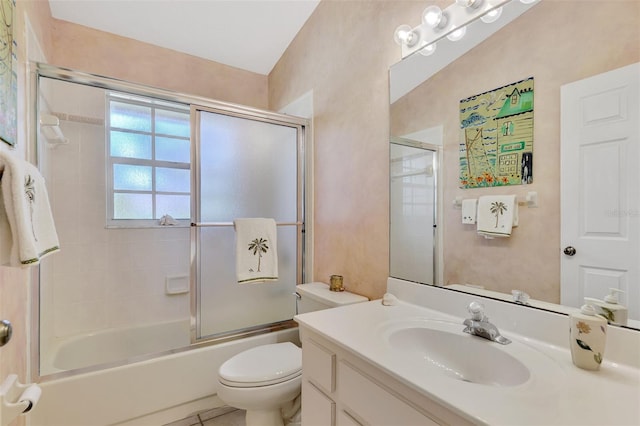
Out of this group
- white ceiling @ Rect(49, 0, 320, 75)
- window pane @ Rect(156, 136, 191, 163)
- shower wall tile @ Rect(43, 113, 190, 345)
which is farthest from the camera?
window pane @ Rect(156, 136, 191, 163)

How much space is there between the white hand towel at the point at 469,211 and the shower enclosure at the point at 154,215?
1234mm

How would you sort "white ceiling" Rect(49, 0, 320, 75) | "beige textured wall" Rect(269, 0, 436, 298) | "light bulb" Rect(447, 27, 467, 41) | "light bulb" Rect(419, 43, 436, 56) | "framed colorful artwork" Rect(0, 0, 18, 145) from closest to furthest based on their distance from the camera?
1. "framed colorful artwork" Rect(0, 0, 18, 145)
2. "light bulb" Rect(447, 27, 467, 41)
3. "light bulb" Rect(419, 43, 436, 56)
4. "beige textured wall" Rect(269, 0, 436, 298)
5. "white ceiling" Rect(49, 0, 320, 75)

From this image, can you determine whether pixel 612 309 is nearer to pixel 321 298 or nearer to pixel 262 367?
pixel 321 298

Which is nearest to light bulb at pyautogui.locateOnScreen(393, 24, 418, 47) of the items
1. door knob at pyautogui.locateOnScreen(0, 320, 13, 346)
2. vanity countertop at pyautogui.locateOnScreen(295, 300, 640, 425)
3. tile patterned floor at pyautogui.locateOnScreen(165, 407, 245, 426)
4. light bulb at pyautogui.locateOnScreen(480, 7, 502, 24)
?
light bulb at pyautogui.locateOnScreen(480, 7, 502, 24)

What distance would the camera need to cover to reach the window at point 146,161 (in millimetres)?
2326

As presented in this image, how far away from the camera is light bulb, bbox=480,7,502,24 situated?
1.13 meters

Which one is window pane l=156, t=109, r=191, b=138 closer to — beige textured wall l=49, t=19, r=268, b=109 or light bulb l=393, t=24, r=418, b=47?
beige textured wall l=49, t=19, r=268, b=109

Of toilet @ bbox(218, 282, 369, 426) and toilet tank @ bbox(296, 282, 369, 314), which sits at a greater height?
toilet tank @ bbox(296, 282, 369, 314)

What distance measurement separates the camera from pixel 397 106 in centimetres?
153

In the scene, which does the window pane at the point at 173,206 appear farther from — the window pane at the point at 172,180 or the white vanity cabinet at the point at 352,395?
the white vanity cabinet at the point at 352,395

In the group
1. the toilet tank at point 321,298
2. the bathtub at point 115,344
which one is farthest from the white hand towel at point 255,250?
the bathtub at point 115,344

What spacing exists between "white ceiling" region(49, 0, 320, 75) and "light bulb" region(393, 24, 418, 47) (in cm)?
97

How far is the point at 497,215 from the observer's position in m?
1.12

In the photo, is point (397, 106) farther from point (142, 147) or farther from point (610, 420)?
point (142, 147)
